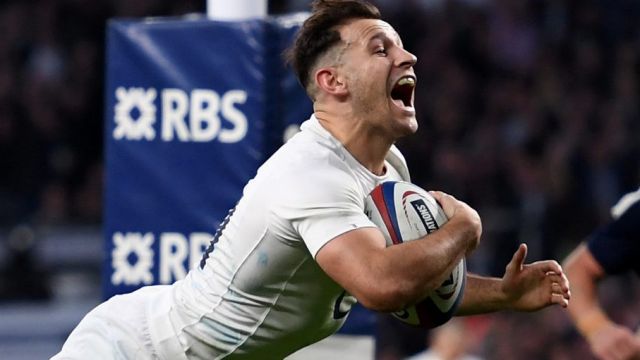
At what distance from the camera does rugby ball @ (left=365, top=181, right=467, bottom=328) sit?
3.72 metres

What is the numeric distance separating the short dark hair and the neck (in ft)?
0.58

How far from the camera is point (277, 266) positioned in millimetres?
3826

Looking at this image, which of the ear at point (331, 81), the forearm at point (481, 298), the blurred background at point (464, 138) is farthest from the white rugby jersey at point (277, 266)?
the blurred background at point (464, 138)

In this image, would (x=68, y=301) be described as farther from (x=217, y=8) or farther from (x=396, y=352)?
(x=217, y=8)

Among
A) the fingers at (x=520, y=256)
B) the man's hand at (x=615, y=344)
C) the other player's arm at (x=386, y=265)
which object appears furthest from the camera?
the man's hand at (x=615, y=344)

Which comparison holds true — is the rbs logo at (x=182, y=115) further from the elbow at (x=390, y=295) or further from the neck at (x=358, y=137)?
the elbow at (x=390, y=295)

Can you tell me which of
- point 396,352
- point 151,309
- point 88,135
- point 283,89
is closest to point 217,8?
point 283,89

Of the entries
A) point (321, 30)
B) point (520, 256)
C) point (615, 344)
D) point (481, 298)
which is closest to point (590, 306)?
point (615, 344)

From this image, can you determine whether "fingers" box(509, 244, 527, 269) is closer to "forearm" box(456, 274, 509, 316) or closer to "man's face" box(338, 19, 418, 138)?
"forearm" box(456, 274, 509, 316)

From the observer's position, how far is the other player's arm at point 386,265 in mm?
3484

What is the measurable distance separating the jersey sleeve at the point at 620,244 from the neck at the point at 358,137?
5.39 feet

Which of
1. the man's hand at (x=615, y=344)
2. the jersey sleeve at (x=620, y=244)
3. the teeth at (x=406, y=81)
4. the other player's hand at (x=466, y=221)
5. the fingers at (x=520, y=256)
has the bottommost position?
the man's hand at (x=615, y=344)

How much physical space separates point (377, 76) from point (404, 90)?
125mm

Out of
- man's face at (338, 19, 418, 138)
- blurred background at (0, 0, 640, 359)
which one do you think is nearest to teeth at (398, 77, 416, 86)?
man's face at (338, 19, 418, 138)
